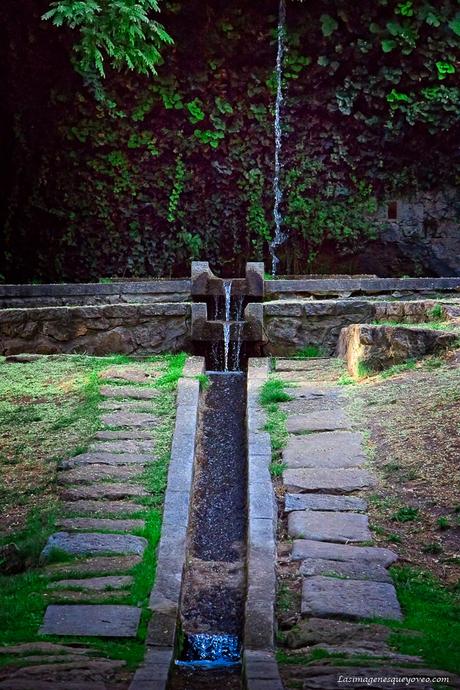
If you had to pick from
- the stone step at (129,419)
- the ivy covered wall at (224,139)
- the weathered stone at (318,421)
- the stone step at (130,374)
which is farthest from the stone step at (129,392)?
the ivy covered wall at (224,139)

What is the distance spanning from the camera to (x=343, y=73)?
46.9 feet

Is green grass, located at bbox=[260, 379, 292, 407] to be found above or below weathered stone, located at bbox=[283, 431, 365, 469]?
above

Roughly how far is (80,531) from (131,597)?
0.84 m

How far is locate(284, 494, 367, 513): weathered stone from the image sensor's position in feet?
17.6

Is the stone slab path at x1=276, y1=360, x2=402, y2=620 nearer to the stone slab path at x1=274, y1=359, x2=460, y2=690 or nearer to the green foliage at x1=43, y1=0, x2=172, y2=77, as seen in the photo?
the stone slab path at x1=274, y1=359, x2=460, y2=690

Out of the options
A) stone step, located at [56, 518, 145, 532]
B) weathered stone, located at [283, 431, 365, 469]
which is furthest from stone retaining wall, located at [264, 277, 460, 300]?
stone step, located at [56, 518, 145, 532]

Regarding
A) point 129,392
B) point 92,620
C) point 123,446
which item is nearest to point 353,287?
point 129,392

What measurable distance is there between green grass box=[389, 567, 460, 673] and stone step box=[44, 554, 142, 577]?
138 centimetres

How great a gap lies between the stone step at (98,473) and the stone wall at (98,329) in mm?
3641

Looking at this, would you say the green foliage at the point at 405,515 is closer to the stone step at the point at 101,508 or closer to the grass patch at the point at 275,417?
the grass patch at the point at 275,417

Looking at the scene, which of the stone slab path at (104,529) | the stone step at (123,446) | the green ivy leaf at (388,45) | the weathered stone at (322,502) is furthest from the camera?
the green ivy leaf at (388,45)

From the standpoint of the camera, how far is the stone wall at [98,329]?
9445mm

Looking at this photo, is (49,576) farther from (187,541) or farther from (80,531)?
(187,541)

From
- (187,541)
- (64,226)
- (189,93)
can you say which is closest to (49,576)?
(187,541)
